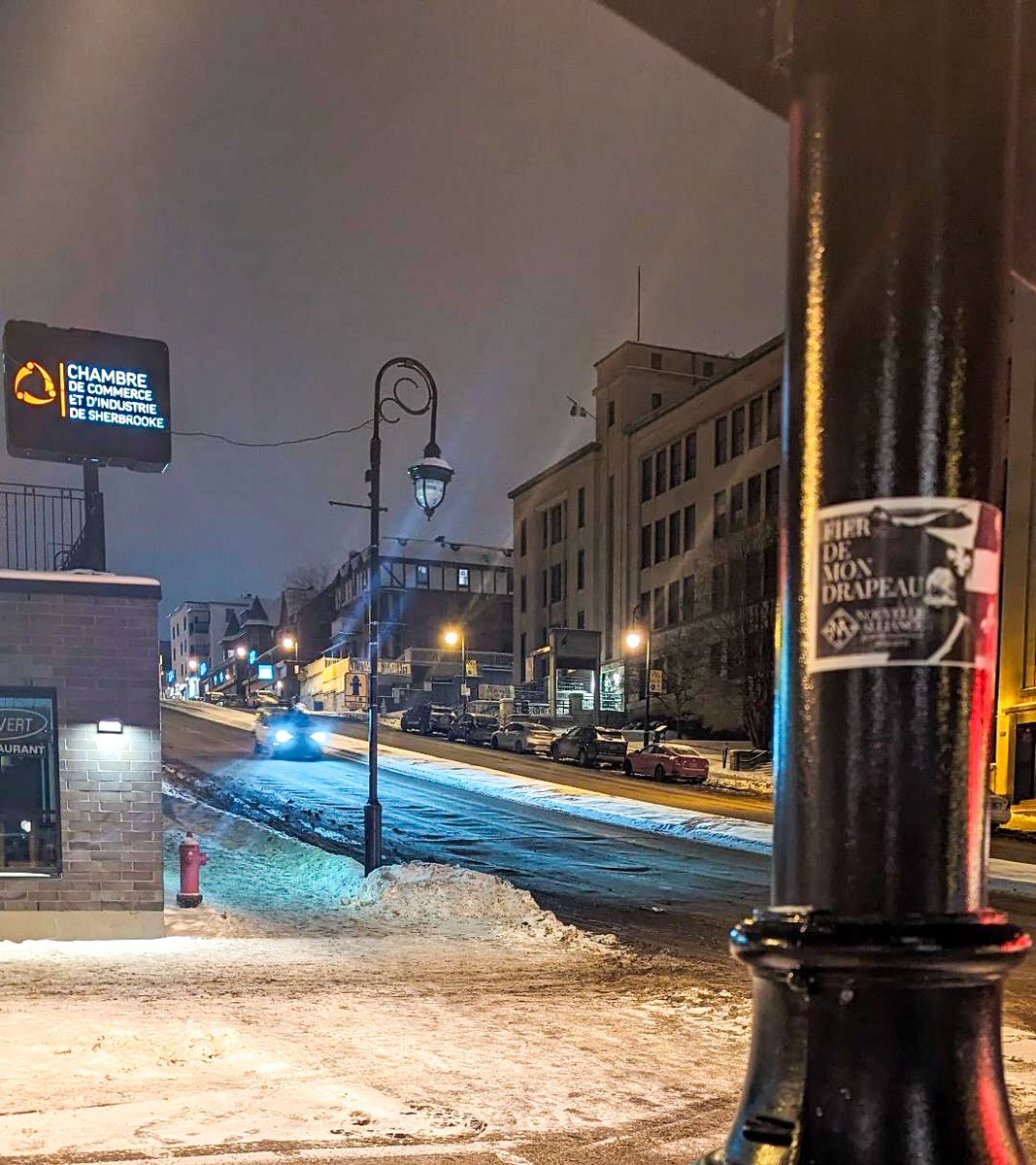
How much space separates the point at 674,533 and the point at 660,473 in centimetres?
396

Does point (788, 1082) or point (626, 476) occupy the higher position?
point (626, 476)

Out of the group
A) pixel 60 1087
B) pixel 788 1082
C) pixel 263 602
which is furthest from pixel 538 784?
pixel 263 602

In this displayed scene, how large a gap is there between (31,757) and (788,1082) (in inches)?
458

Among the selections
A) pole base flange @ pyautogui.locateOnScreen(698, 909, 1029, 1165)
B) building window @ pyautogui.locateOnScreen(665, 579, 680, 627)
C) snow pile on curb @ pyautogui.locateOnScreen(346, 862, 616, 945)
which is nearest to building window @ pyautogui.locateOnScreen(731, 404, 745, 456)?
building window @ pyautogui.locateOnScreen(665, 579, 680, 627)

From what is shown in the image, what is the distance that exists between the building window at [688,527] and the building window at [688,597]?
5.24ft

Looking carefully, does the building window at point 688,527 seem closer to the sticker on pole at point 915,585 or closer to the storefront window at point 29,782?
the storefront window at point 29,782

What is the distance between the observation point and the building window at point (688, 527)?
52.5 meters

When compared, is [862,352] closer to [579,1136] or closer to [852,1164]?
[852,1164]

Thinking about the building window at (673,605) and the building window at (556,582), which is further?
the building window at (556,582)

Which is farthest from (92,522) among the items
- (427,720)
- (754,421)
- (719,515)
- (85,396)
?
(719,515)

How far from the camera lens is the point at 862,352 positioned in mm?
1716

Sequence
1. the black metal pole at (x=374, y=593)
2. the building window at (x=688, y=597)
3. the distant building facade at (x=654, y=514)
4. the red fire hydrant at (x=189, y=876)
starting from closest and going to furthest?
the red fire hydrant at (x=189, y=876) < the black metal pole at (x=374, y=593) < the distant building facade at (x=654, y=514) < the building window at (x=688, y=597)

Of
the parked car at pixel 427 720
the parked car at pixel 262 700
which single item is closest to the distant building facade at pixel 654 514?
the parked car at pixel 427 720

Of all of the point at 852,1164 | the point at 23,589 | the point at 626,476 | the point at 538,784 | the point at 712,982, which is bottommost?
the point at 538,784
